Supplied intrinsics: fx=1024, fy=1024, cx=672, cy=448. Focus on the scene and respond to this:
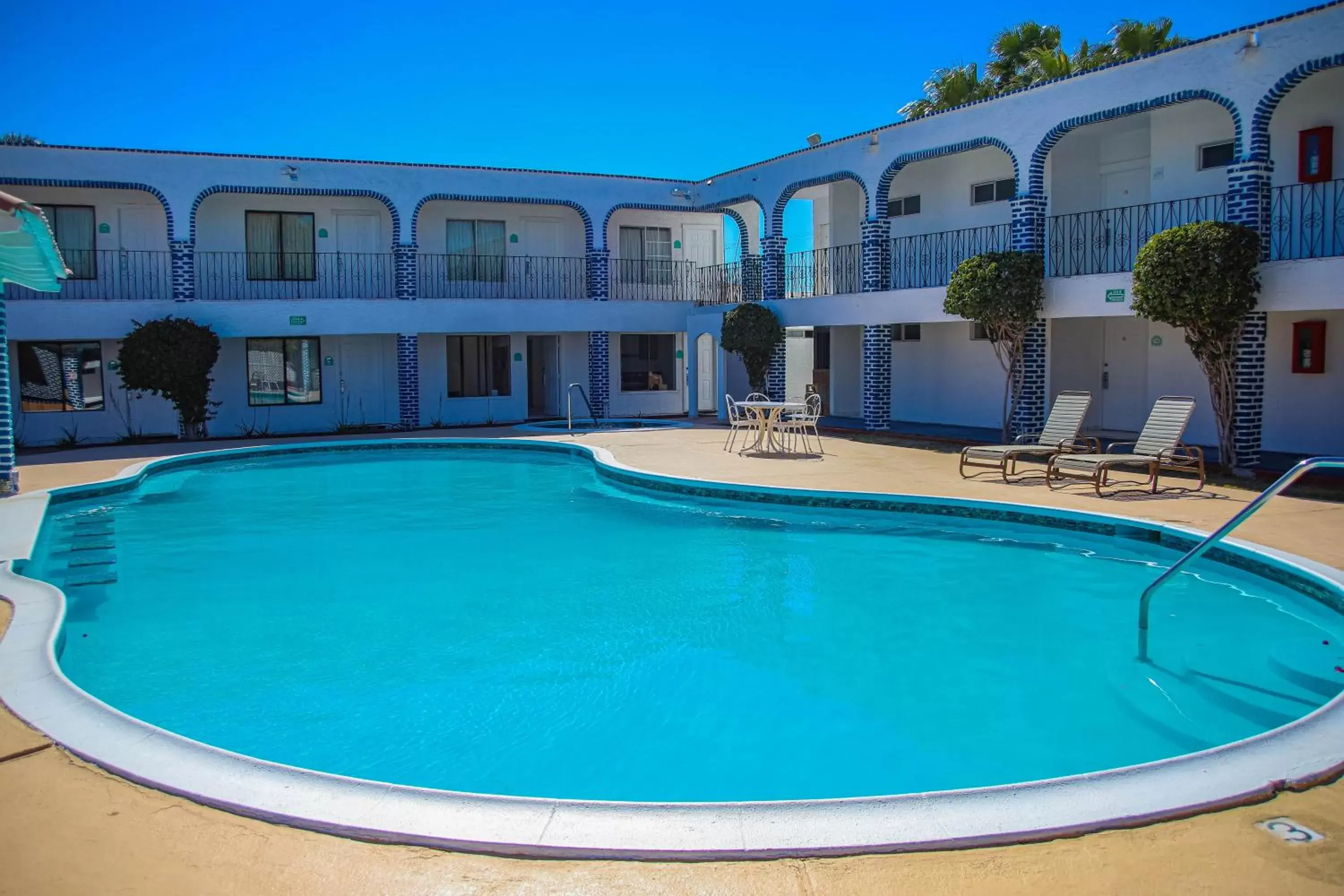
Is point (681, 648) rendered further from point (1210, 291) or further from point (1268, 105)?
point (1268, 105)

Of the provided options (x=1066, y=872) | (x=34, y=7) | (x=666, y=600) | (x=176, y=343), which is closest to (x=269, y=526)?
(x=666, y=600)

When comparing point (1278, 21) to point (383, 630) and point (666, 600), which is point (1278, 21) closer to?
point (666, 600)

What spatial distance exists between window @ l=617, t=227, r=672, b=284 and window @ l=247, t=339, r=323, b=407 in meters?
7.54

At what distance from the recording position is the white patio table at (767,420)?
1552 centimetres

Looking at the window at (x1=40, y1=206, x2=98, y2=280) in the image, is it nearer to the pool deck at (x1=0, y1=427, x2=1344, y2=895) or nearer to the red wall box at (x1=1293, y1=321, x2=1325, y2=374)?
the pool deck at (x1=0, y1=427, x2=1344, y2=895)

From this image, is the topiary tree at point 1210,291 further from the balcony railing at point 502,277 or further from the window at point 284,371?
the window at point 284,371

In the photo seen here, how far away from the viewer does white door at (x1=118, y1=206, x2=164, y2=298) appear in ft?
66.4

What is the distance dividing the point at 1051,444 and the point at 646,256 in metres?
14.4

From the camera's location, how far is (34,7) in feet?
101

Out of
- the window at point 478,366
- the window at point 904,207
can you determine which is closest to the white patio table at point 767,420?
the window at point 904,207

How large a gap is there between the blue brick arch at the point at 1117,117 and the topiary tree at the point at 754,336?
6.18 metres

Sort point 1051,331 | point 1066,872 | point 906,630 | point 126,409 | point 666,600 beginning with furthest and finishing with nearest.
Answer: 1. point 126,409
2. point 1051,331
3. point 666,600
4. point 906,630
5. point 1066,872

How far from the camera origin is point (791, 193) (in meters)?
21.0

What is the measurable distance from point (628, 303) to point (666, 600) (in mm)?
15767
